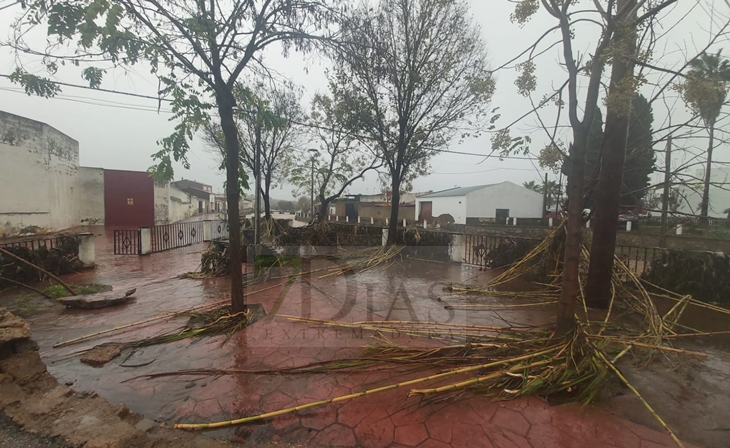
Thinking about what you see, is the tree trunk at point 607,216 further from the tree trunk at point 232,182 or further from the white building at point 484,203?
the white building at point 484,203

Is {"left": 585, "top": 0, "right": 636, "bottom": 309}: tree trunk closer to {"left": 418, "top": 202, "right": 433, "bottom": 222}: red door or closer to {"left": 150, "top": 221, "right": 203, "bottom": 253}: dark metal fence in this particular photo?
{"left": 150, "top": 221, "right": 203, "bottom": 253}: dark metal fence

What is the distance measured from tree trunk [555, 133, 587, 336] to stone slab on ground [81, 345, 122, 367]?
14.5 ft

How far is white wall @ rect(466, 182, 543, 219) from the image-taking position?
29656 millimetres

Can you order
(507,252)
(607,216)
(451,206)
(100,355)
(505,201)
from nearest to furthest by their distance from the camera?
(100,355) → (607,216) → (507,252) → (451,206) → (505,201)

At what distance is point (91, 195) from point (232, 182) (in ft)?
68.2

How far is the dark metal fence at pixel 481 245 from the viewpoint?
7830 millimetres

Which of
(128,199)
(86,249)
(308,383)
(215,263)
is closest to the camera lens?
(308,383)

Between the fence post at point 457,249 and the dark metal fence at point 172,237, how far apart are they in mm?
10682

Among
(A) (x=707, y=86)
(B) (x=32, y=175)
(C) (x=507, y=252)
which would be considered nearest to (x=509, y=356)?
(A) (x=707, y=86)

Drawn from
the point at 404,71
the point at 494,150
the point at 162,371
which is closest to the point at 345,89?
the point at 404,71

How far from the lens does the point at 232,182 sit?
12.8 ft

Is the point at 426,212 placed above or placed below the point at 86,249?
above

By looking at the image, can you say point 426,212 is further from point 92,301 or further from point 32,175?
point 92,301

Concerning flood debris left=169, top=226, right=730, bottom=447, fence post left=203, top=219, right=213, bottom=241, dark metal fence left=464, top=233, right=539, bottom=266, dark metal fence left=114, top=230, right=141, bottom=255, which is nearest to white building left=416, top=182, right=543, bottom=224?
dark metal fence left=464, top=233, right=539, bottom=266
